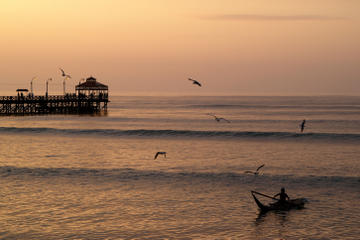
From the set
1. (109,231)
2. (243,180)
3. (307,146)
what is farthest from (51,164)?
(307,146)

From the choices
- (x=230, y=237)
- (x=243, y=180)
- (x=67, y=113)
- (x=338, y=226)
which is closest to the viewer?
(x=230, y=237)

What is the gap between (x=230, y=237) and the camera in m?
15.3

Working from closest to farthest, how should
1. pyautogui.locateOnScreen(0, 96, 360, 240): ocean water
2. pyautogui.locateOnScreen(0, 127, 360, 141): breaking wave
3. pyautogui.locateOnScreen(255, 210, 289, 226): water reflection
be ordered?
pyautogui.locateOnScreen(0, 96, 360, 240): ocean water
pyautogui.locateOnScreen(255, 210, 289, 226): water reflection
pyautogui.locateOnScreen(0, 127, 360, 141): breaking wave

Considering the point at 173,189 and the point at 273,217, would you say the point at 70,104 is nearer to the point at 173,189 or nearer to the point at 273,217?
the point at 173,189

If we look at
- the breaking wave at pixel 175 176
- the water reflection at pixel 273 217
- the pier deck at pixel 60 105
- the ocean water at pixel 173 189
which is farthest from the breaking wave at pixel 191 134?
the water reflection at pixel 273 217

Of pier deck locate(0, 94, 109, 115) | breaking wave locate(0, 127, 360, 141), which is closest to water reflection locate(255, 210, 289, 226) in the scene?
breaking wave locate(0, 127, 360, 141)

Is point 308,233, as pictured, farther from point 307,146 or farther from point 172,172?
point 307,146

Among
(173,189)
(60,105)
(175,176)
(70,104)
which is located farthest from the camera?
(70,104)

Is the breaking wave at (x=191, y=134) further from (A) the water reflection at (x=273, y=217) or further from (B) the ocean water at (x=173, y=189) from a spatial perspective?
(A) the water reflection at (x=273, y=217)

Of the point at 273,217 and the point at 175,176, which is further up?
the point at 175,176

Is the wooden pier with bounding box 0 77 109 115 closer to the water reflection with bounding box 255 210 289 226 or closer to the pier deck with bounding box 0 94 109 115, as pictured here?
the pier deck with bounding box 0 94 109 115

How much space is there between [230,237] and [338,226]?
422cm

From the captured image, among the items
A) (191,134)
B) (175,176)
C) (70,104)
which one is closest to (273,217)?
(175,176)

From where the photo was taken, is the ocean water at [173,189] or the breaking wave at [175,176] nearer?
the ocean water at [173,189]
